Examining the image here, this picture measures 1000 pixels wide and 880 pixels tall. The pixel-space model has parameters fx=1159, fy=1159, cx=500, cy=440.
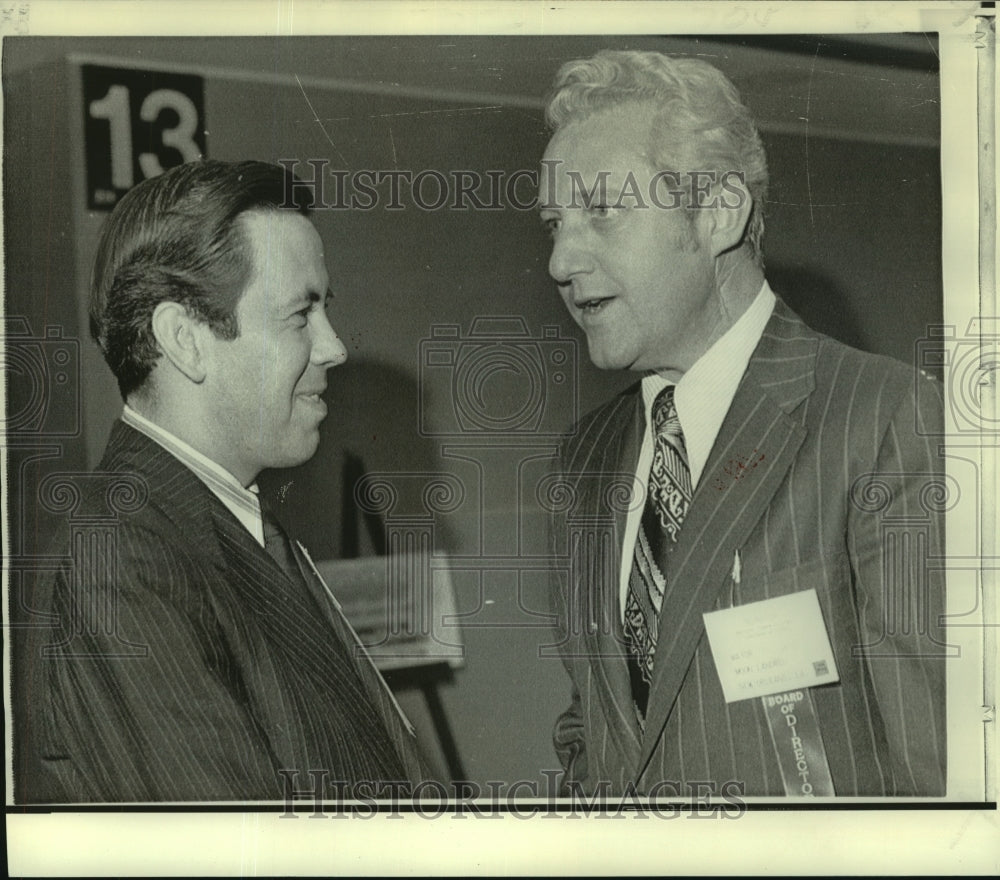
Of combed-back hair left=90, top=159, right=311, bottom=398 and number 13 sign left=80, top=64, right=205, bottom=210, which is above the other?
number 13 sign left=80, top=64, right=205, bottom=210

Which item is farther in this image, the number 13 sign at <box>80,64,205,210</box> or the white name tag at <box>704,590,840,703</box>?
the number 13 sign at <box>80,64,205,210</box>

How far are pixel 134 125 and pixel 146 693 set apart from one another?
3.38 ft

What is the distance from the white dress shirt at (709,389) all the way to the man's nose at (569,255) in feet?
0.80

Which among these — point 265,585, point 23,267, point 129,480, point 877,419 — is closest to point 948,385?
point 877,419

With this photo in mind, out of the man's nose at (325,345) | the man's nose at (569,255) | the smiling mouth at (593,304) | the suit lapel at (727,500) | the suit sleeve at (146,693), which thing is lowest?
the suit sleeve at (146,693)

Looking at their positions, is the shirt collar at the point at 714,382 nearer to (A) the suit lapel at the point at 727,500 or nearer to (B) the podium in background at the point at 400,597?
(A) the suit lapel at the point at 727,500

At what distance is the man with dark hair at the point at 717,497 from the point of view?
6.59 feet

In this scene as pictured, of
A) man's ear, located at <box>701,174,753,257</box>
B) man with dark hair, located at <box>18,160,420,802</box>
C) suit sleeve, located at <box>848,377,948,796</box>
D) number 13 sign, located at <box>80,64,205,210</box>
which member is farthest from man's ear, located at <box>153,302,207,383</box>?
suit sleeve, located at <box>848,377,948,796</box>

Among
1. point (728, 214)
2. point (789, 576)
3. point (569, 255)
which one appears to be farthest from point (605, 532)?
point (728, 214)

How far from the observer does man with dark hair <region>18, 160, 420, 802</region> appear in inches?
80.0

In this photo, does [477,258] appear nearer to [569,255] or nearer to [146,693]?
[569,255]

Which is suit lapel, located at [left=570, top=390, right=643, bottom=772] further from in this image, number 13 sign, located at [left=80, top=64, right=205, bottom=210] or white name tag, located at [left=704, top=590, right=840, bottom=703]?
number 13 sign, located at [left=80, top=64, right=205, bottom=210]

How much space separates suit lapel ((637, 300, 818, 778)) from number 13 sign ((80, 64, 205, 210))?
42.8 inches

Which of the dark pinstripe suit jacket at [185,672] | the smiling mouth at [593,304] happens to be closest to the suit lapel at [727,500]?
the smiling mouth at [593,304]
